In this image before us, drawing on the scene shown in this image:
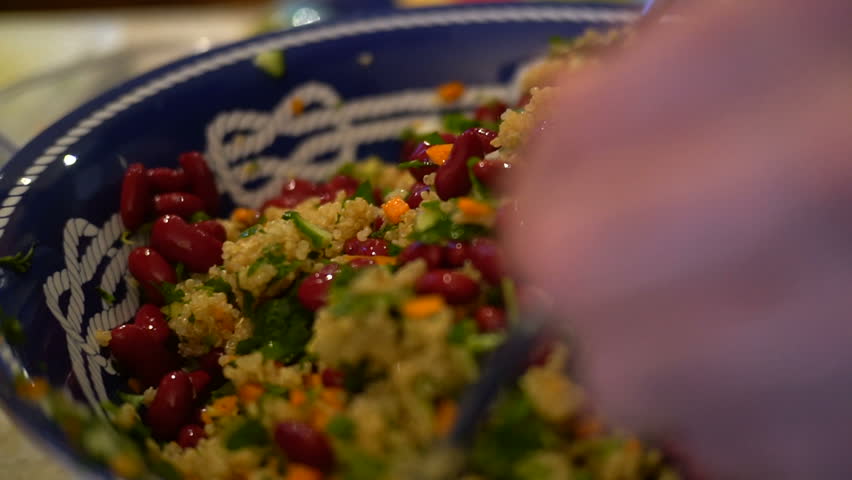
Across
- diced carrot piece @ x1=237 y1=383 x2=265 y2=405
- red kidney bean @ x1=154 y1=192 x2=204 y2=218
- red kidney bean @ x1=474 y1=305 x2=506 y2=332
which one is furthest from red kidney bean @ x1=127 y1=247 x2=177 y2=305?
red kidney bean @ x1=474 y1=305 x2=506 y2=332

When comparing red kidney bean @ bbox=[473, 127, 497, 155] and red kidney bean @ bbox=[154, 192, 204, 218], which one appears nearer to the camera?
red kidney bean @ bbox=[473, 127, 497, 155]

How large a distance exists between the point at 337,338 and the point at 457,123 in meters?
0.99

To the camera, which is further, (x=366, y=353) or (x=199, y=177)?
(x=199, y=177)

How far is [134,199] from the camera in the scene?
156 cm

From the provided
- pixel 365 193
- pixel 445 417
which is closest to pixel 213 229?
pixel 365 193

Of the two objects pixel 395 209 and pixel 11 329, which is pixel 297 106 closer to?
pixel 395 209

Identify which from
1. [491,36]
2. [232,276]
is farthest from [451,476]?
[491,36]

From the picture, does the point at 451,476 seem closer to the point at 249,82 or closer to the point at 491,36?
the point at 249,82

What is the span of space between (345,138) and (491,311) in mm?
1049

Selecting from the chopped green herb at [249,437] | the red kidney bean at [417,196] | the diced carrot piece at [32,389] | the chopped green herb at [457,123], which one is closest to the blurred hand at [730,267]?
the red kidney bean at [417,196]

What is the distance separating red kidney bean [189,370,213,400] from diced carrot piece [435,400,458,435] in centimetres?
55

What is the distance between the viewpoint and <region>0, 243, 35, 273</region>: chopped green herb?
1290 mm

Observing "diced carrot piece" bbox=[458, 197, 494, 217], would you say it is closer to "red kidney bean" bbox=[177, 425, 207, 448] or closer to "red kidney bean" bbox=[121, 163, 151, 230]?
"red kidney bean" bbox=[177, 425, 207, 448]

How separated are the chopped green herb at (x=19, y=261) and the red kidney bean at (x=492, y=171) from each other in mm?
790
